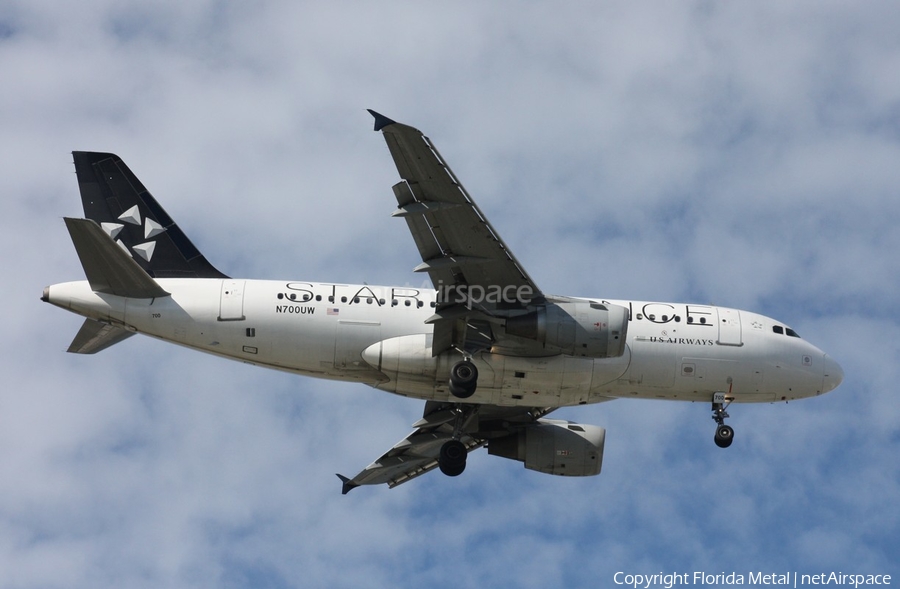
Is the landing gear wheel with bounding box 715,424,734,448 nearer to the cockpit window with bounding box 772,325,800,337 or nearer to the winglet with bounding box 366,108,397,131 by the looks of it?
the cockpit window with bounding box 772,325,800,337

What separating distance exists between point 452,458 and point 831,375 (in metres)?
11.5

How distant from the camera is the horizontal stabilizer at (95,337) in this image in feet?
112

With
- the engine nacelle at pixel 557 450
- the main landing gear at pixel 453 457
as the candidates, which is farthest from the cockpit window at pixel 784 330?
the main landing gear at pixel 453 457

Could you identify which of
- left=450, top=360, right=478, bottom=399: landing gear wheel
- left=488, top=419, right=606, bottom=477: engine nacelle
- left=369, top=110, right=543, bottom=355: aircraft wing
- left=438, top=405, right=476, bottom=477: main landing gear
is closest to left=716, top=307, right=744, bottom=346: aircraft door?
left=488, top=419, right=606, bottom=477: engine nacelle

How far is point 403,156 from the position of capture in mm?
29188

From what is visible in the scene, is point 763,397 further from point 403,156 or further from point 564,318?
point 403,156

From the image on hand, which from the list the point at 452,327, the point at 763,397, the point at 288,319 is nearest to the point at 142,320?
the point at 288,319

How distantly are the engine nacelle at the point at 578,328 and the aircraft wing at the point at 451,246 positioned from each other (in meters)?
0.56

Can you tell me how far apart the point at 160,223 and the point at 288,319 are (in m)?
5.98

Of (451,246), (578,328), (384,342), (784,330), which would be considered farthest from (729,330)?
(384,342)

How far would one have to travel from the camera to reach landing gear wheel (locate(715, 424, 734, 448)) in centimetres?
3556

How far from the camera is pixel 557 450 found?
39.0 metres

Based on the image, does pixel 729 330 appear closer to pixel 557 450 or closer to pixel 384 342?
pixel 557 450

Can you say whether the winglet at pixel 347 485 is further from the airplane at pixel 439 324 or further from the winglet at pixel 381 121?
the winglet at pixel 381 121
